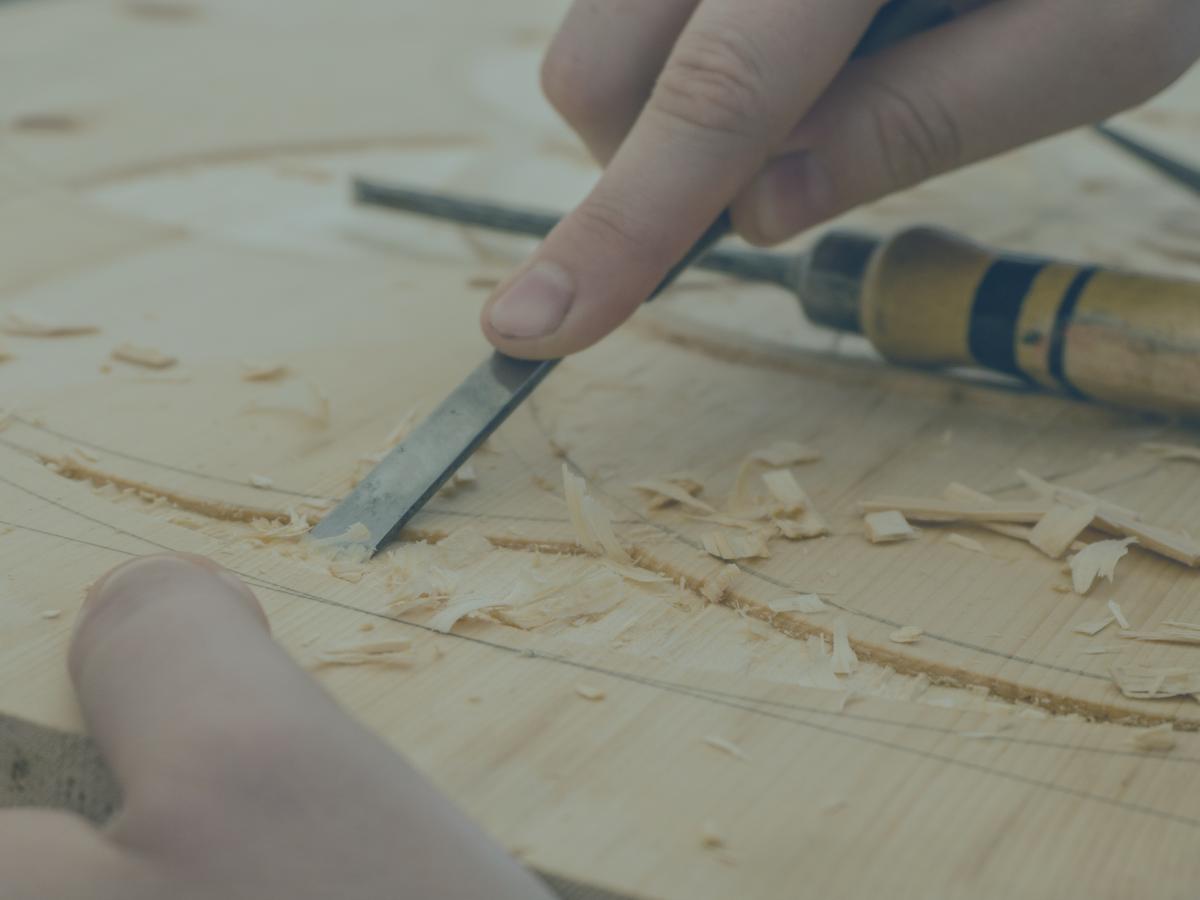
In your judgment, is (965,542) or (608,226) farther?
(608,226)

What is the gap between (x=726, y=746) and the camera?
3.06 feet

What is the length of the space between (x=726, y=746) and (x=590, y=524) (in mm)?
339

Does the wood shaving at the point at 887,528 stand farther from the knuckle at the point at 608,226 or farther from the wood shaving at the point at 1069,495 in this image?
the knuckle at the point at 608,226

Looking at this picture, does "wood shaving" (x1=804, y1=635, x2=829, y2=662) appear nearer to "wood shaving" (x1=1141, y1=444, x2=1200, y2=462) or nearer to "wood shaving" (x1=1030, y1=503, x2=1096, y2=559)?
"wood shaving" (x1=1030, y1=503, x2=1096, y2=559)

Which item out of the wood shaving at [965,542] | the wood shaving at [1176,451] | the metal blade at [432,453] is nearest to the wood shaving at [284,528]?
the metal blade at [432,453]

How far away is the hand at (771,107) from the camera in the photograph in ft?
4.30

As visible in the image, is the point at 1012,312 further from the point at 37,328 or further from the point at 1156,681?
the point at 37,328

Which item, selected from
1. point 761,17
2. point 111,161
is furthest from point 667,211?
→ point 111,161

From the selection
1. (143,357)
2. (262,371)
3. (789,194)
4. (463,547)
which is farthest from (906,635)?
(143,357)

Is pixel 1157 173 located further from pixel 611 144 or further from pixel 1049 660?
pixel 1049 660

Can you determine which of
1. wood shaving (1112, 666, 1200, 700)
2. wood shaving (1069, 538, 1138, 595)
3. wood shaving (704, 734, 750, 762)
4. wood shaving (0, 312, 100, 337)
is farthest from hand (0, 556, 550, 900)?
wood shaving (0, 312, 100, 337)

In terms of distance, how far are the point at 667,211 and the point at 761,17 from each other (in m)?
0.23

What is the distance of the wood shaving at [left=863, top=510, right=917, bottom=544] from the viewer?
1224 millimetres

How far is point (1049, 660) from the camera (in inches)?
41.4
